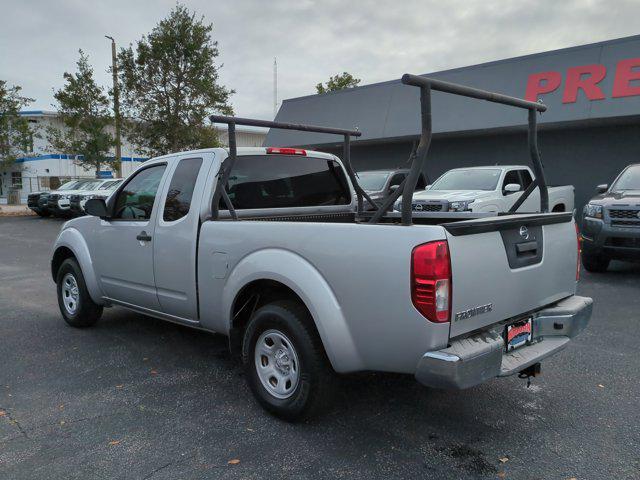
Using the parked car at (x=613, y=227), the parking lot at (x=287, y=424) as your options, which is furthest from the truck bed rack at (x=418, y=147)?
the parked car at (x=613, y=227)

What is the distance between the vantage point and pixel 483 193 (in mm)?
10422

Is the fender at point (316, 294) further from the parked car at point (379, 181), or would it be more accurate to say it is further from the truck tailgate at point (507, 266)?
the parked car at point (379, 181)

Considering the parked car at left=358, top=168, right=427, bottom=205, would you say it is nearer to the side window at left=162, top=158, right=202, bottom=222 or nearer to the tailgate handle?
the side window at left=162, top=158, right=202, bottom=222

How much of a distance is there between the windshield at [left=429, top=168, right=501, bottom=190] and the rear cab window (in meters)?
6.68

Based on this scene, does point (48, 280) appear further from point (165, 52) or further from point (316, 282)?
point (165, 52)

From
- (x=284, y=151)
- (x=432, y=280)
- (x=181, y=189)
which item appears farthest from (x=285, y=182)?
(x=432, y=280)

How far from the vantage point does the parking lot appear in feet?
9.44

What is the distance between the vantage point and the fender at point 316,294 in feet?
9.78

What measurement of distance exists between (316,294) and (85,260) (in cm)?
330

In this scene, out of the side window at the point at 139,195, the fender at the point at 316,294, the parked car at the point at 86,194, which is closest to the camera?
the fender at the point at 316,294

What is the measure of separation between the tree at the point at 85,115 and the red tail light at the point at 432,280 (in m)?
26.8

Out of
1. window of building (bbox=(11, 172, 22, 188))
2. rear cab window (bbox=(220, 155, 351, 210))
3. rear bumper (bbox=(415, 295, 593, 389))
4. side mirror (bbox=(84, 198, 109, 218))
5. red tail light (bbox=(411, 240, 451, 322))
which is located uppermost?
window of building (bbox=(11, 172, 22, 188))

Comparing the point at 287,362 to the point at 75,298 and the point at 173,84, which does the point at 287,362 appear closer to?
the point at 75,298

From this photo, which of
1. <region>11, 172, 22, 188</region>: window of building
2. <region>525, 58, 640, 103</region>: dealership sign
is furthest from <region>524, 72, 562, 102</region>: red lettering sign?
<region>11, 172, 22, 188</region>: window of building
